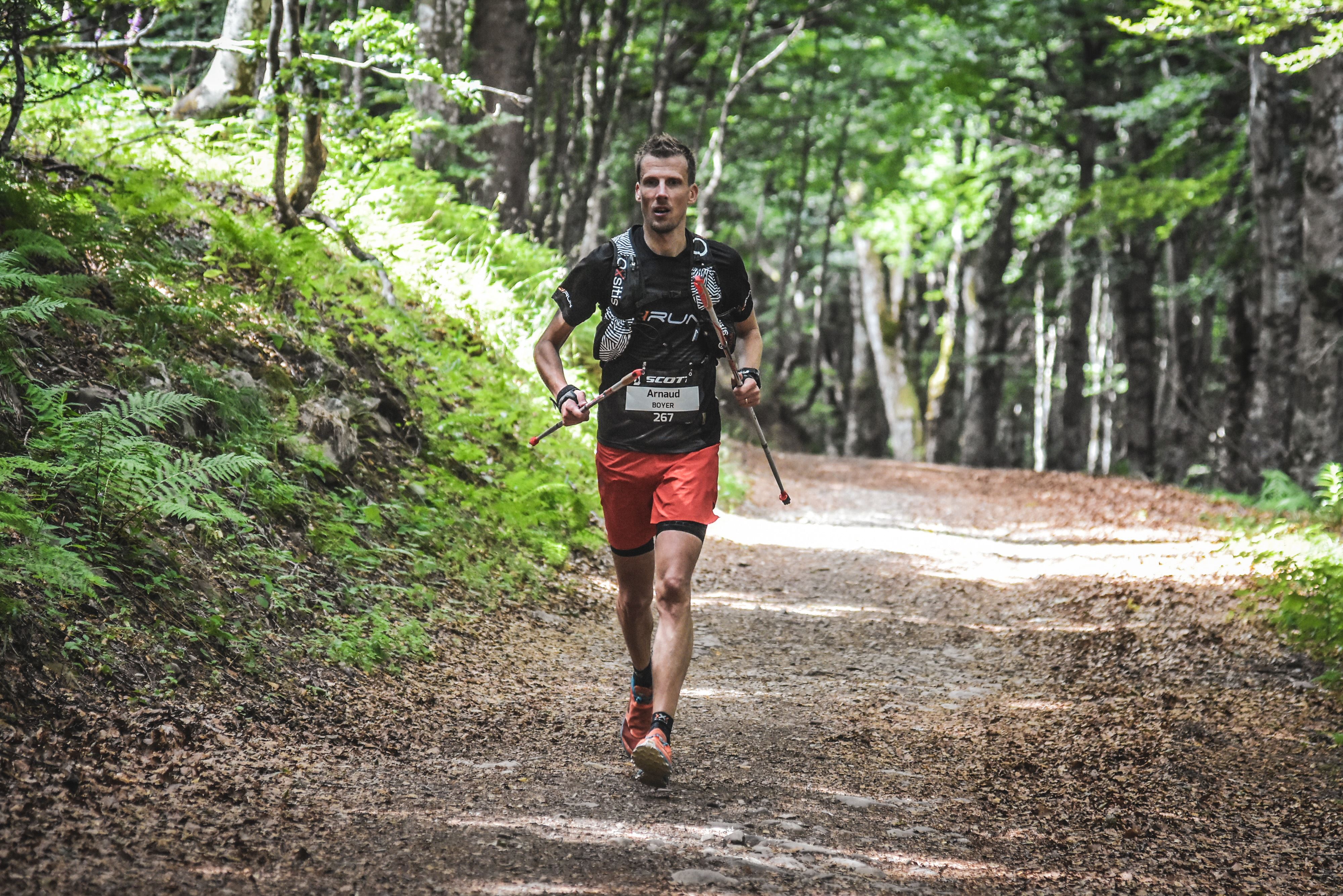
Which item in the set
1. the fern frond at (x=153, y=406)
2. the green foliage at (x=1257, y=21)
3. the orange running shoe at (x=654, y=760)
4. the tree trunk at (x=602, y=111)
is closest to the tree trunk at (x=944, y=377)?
the tree trunk at (x=602, y=111)

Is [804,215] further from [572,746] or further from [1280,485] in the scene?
[572,746]

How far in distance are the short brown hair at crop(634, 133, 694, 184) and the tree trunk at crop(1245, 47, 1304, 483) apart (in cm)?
1259

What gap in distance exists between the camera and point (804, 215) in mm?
30766

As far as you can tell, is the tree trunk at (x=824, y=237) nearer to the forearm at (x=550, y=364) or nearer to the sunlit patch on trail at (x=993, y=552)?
the sunlit patch on trail at (x=993, y=552)

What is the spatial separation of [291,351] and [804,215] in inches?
993

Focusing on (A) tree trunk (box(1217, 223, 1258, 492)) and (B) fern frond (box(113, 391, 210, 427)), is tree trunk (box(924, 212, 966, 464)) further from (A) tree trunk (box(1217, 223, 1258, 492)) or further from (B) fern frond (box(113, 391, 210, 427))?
(B) fern frond (box(113, 391, 210, 427))

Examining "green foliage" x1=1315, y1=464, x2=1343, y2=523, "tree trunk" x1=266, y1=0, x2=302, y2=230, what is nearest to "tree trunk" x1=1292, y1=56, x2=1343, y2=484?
"green foliage" x1=1315, y1=464, x2=1343, y2=523

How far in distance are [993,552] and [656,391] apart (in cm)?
757

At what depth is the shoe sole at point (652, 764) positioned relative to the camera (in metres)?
3.75

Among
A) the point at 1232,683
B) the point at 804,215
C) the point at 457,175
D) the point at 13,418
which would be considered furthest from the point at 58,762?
the point at 804,215

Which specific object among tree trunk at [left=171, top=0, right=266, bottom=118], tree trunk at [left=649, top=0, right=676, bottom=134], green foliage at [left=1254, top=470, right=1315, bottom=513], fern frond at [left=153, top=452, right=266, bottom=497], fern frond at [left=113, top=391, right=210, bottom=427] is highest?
tree trunk at [left=649, top=0, right=676, bottom=134]

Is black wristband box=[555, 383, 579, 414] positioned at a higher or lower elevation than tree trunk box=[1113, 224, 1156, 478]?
lower

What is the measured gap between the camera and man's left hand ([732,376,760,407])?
14.0 feet

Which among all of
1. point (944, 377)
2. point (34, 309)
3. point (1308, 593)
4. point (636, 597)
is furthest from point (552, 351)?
point (944, 377)
